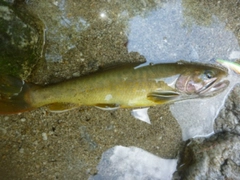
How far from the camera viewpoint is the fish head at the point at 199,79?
3.13 metres

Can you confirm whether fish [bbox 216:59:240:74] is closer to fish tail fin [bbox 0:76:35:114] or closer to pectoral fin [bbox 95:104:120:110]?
pectoral fin [bbox 95:104:120:110]

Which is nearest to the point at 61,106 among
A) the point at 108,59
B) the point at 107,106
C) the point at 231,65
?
the point at 107,106

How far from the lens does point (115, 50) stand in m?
3.32

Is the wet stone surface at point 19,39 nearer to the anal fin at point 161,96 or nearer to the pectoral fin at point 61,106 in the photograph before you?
the pectoral fin at point 61,106

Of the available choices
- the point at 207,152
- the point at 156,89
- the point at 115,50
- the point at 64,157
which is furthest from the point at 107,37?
the point at 207,152

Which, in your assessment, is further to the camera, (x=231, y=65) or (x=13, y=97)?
(x=231, y=65)

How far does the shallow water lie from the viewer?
3.28m

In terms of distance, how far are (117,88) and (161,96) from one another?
48cm

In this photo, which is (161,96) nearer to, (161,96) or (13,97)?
(161,96)

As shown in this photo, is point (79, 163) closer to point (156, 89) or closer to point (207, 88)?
point (156, 89)

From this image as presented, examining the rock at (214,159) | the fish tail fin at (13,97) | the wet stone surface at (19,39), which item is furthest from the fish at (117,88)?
the rock at (214,159)

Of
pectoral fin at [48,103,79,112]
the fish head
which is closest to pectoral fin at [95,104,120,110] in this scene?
pectoral fin at [48,103,79,112]

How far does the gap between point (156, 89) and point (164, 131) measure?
1.80 feet

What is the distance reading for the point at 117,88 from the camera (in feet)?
10.1
